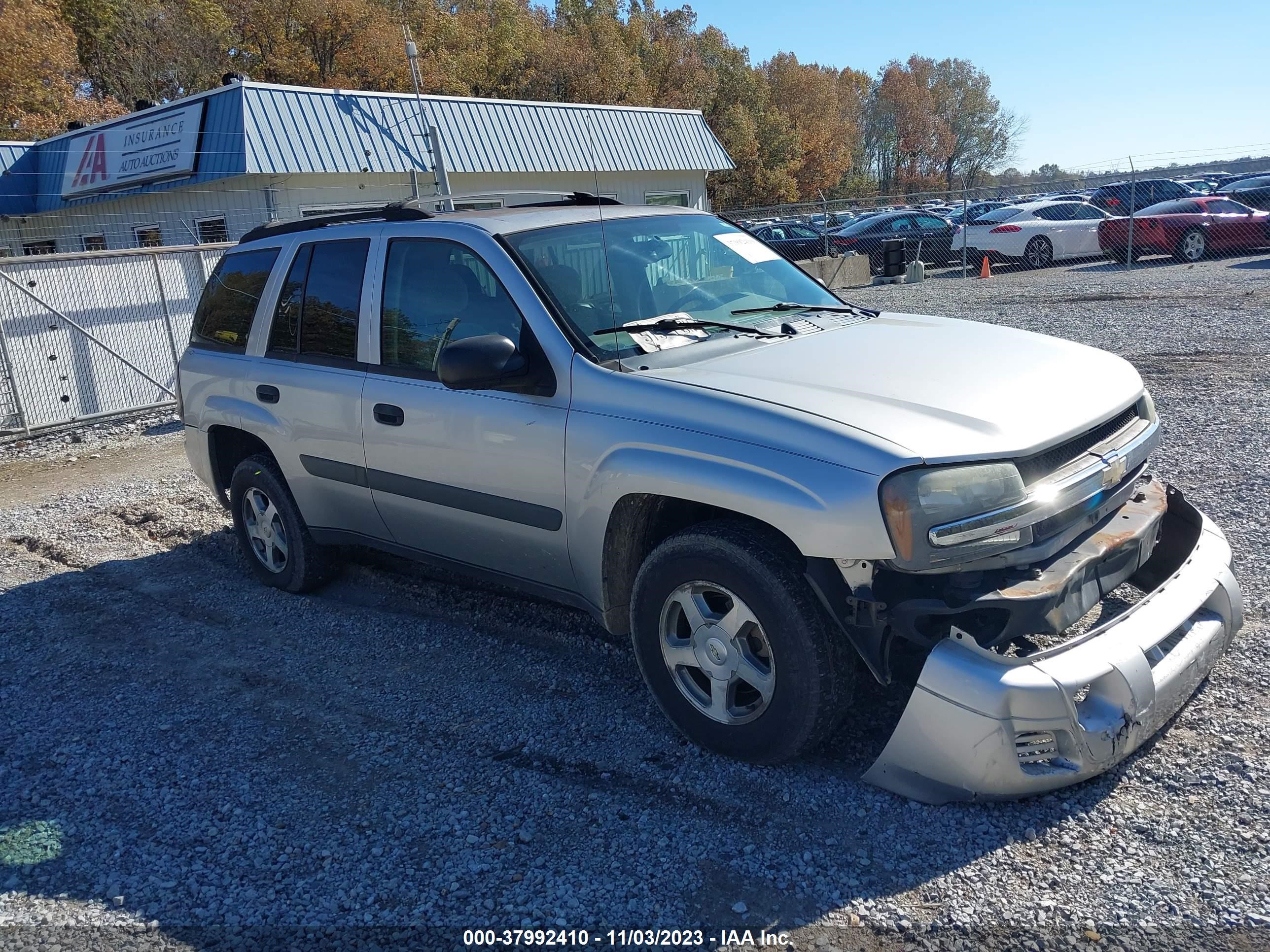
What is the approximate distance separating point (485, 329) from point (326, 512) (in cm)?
160

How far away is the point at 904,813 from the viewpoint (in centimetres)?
312

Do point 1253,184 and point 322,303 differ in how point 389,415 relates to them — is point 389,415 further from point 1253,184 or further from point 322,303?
point 1253,184

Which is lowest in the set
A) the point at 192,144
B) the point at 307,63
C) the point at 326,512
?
the point at 326,512

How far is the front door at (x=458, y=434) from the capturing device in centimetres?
386

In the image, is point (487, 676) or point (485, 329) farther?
point (487, 676)

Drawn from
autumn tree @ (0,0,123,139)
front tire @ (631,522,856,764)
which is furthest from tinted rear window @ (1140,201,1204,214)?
autumn tree @ (0,0,123,139)

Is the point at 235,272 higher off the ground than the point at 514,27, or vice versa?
the point at 514,27

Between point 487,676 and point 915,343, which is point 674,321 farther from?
point 487,676

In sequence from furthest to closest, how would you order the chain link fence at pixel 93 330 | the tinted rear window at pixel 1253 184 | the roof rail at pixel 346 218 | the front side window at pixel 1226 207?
the tinted rear window at pixel 1253 184 < the front side window at pixel 1226 207 < the chain link fence at pixel 93 330 < the roof rail at pixel 346 218

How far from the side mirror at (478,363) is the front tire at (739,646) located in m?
0.88

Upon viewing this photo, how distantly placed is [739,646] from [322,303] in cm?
287

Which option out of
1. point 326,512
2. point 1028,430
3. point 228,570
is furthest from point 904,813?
point 228,570

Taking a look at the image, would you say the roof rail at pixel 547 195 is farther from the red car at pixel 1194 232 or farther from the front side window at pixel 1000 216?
the front side window at pixel 1000 216

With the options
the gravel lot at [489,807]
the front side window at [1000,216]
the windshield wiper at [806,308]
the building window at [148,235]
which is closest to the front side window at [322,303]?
the gravel lot at [489,807]
